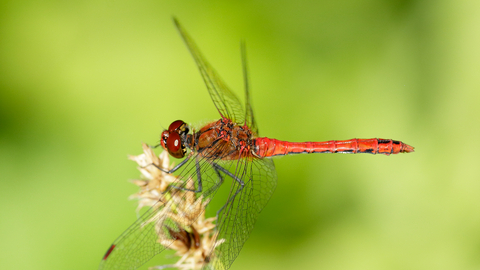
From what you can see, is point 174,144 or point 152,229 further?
point 174,144

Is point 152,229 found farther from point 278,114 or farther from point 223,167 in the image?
point 278,114

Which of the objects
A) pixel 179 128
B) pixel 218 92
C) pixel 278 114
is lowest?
pixel 278 114

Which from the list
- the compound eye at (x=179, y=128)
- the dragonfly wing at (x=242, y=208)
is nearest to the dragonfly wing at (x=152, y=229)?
the dragonfly wing at (x=242, y=208)

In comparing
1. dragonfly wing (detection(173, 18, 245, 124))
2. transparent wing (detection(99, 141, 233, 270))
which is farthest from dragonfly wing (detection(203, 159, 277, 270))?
dragonfly wing (detection(173, 18, 245, 124))

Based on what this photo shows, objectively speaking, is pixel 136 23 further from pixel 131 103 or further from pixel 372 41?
pixel 372 41

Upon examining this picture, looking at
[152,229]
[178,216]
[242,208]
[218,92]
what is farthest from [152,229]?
[218,92]

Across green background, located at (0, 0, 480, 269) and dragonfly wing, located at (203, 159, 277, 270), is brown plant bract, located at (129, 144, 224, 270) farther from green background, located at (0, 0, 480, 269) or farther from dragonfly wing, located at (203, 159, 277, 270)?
green background, located at (0, 0, 480, 269)

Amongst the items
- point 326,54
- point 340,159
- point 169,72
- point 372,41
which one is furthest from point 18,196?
point 372,41

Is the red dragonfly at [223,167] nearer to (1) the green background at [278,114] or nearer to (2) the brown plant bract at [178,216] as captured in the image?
(2) the brown plant bract at [178,216]
